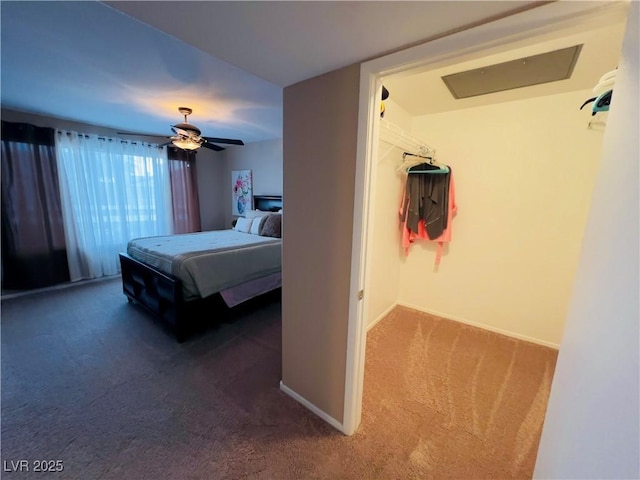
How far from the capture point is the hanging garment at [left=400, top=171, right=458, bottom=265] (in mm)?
2637

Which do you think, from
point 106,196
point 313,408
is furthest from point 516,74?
point 106,196

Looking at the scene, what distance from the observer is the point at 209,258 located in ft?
8.44

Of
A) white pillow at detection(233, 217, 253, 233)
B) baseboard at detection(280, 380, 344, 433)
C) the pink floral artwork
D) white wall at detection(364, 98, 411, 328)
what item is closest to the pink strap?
white wall at detection(364, 98, 411, 328)

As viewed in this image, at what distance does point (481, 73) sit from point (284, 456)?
2722 mm

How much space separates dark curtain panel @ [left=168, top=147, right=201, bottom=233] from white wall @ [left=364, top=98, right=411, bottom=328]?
154 inches

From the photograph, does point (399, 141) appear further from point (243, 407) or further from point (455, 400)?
point (243, 407)

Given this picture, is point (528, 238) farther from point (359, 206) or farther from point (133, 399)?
point (133, 399)

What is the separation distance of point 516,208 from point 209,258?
305 centimetres

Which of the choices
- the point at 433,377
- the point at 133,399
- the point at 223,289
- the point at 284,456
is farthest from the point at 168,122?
the point at 433,377

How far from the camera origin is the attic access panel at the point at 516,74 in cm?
157

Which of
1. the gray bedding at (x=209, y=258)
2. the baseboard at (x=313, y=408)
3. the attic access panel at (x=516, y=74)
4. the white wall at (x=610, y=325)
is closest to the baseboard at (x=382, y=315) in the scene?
the baseboard at (x=313, y=408)

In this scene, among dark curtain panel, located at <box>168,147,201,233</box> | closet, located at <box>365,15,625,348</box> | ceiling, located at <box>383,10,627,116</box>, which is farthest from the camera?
dark curtain panel, located at <box>168,147,201,233</box>

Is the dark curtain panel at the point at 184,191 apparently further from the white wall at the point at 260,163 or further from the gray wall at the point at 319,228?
the gray wall at the point at 319,228

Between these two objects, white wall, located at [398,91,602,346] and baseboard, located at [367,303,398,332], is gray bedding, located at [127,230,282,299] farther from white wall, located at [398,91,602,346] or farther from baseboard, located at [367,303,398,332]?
white wall, located at [398,91,602,346]
